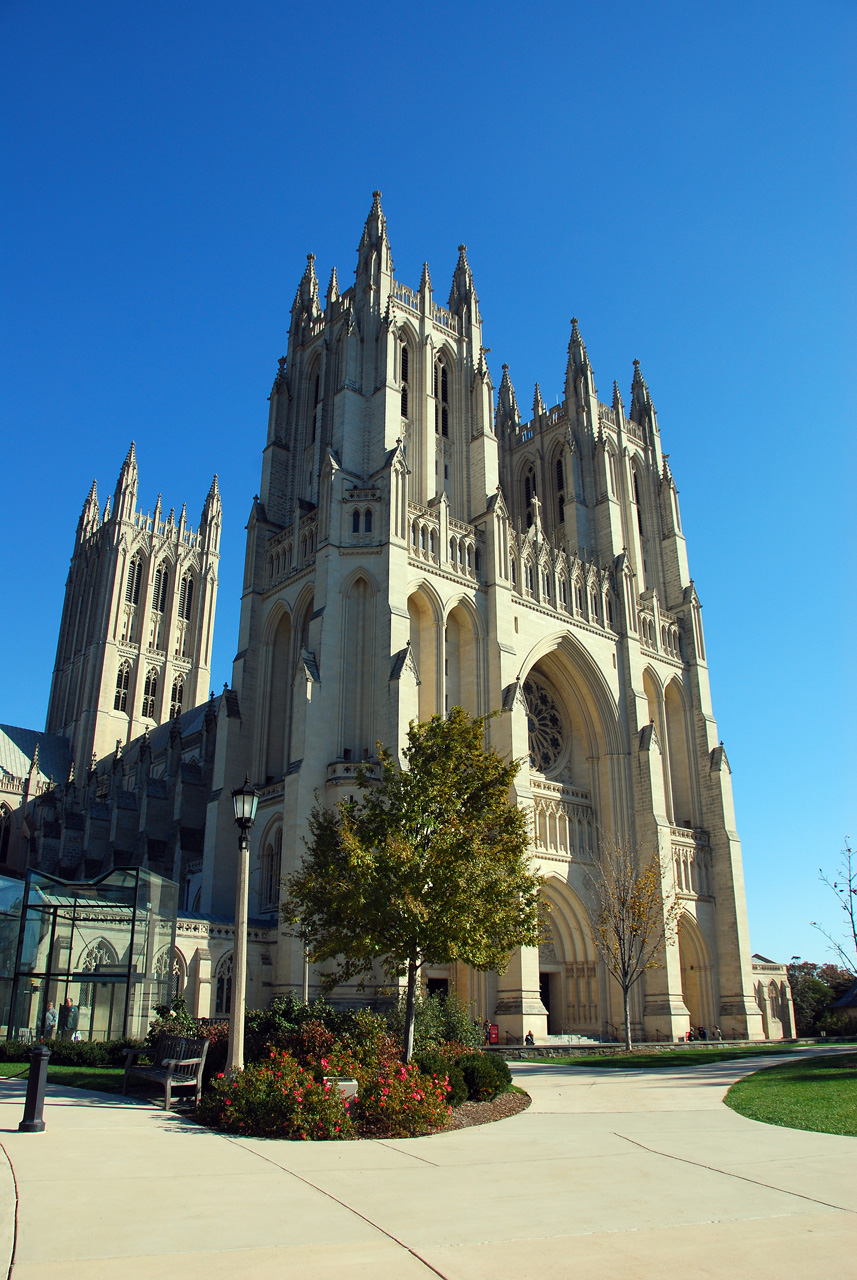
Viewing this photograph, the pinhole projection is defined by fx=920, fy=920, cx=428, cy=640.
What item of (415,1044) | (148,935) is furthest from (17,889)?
(415,1044)

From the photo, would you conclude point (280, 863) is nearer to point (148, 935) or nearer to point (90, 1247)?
point (148, 935)

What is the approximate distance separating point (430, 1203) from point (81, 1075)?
485 inches

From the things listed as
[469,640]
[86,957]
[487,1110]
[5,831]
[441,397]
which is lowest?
[487,1110]

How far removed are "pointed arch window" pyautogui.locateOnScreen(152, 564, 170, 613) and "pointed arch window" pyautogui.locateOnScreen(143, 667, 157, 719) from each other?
636cm

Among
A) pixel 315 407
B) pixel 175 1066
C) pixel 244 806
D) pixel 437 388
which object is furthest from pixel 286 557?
pixel 175 1066

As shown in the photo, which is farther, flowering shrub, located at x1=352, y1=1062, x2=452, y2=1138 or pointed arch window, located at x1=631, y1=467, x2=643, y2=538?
pointed arch window, located at x1=631, y1=467, x2=643, y2=538

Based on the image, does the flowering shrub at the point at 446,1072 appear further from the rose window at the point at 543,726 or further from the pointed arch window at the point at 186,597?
the pointed arch window at the point at 186,597

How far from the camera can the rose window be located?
43.2 metres

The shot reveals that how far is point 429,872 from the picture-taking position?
1798cm

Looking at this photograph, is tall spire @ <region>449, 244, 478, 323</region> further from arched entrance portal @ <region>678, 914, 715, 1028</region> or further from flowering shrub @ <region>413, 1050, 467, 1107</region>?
flowering shrub @ <region>413, 1050, 467, 1107</region>

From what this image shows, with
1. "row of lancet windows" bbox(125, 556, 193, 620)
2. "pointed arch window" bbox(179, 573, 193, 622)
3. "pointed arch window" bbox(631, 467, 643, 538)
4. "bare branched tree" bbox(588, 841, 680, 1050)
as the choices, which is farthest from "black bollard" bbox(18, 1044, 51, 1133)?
"pointed arch window" bbox(179, 573, 193, 622)

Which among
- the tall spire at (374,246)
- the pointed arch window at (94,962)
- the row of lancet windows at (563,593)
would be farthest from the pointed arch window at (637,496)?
the pointed arch window at (94,962)

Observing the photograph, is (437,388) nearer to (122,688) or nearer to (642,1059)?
(642,1059)

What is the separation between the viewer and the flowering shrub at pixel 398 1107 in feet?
37.9
